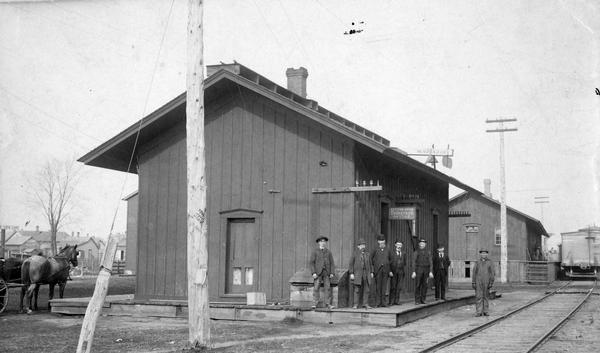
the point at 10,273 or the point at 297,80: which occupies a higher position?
the point at 297,80

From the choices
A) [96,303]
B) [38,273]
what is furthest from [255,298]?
[96,303]

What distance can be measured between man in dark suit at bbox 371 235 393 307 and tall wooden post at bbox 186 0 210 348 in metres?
6.69

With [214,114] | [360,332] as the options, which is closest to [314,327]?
[360,332]

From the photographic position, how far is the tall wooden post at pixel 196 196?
35.8ft

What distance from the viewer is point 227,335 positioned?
43.5 feet

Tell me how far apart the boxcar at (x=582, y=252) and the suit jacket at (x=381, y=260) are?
1256 inches

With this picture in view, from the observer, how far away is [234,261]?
17.8 metres

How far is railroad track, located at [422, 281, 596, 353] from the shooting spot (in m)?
11.6

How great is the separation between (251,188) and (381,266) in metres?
3.99

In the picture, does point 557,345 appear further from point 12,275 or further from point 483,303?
point 12,275

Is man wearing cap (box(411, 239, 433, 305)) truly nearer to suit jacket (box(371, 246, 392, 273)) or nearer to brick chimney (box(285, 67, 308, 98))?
suit jacket (box(371, 246, 392, 273))

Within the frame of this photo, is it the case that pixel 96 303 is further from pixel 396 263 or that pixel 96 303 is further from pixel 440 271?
pixel 440 271

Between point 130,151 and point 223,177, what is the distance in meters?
3.07

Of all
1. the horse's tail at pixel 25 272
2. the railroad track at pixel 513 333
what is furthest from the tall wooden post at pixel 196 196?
the horse's tail at pixel 25 272
